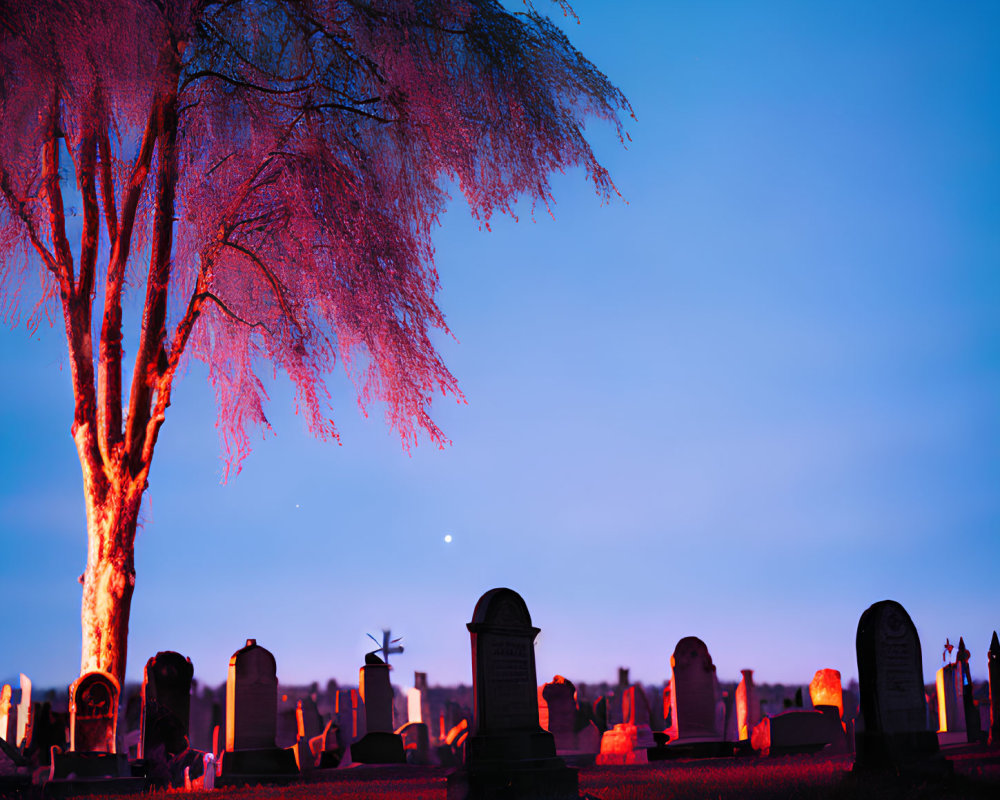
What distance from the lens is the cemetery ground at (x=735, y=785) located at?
8.94 meters

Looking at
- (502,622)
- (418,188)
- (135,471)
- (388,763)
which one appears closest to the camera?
(502,622)

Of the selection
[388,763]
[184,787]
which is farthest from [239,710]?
[388,763]

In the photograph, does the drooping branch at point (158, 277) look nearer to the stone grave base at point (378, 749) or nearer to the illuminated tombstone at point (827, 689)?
the stone grave base at point (378, 749)

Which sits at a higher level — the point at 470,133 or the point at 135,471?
the point at 470,133

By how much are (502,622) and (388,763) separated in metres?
7.78

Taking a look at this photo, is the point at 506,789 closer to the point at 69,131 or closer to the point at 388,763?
the point at 388,763

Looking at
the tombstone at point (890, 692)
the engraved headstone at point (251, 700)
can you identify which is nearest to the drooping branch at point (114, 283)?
the engraved headstone at point (251, 700)

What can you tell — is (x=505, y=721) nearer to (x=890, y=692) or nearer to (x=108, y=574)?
(x=890, y=692)

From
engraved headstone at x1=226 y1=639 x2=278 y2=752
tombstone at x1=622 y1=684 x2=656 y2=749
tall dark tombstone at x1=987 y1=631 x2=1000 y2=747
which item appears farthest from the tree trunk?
tall dark tombstone at x1=987 y1=631 x2=1000 y2=747

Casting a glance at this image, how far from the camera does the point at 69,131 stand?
14.4m

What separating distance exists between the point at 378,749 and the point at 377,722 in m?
1.06

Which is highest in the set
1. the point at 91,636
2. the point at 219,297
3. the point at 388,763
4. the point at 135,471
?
the point at 219,297

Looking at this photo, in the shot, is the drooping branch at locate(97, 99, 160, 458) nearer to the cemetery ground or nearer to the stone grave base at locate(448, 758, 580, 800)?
the cemetery ground

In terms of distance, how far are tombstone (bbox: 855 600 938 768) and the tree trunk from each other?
32.0 feet
